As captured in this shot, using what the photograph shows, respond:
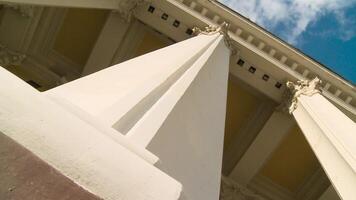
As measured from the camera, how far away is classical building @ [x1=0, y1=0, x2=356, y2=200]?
175cm

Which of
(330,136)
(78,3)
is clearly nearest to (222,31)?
(78,3)

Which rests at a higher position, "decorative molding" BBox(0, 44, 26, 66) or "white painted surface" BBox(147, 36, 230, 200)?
"white painted surface" BBox(147, 36, 230, 200)

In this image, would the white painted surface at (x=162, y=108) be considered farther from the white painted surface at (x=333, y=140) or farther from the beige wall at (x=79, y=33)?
the beige wall at (x=79, y=33)

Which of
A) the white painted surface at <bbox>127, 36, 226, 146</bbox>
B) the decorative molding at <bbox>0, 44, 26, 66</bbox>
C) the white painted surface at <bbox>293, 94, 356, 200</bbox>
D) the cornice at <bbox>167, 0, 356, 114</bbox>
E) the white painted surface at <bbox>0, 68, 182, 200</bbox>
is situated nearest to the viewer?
the white painted surface at <bbox>0, 68, 182, 200</bbox>

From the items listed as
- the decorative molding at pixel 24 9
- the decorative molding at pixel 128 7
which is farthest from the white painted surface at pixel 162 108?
the decorative molding at pixel 24 9

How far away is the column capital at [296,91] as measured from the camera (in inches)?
436

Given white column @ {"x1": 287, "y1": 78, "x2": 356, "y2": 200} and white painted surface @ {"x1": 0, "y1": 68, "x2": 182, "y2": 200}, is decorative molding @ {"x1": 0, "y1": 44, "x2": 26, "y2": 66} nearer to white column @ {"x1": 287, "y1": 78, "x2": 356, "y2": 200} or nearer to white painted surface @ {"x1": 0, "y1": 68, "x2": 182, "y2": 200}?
white column @ {"x1": 287, "y1": 78, "x2": 356, "y2": 200}

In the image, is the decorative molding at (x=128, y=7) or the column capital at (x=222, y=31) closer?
the column capital at (x=222, y=31)

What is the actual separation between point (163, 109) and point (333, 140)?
435 centimetres

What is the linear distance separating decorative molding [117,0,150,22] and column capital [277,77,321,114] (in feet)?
15.8

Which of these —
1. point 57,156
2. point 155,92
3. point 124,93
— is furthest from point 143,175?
point 155,92

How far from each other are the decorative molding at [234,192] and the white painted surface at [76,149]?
1228 cm

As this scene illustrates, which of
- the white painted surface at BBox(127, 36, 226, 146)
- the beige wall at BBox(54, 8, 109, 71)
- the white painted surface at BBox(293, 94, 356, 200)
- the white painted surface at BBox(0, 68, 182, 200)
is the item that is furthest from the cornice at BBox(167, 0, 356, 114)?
the white painted surface at BBox(0, 68, 182, 200)

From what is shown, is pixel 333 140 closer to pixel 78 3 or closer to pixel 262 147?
pixel 262 147
